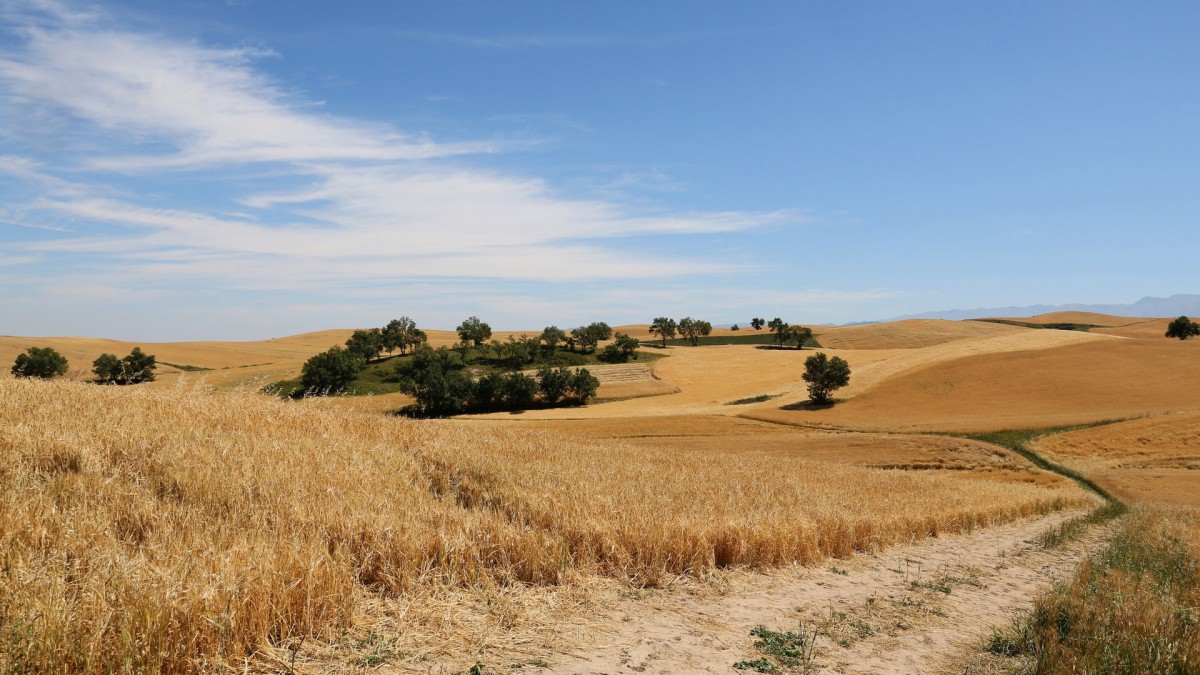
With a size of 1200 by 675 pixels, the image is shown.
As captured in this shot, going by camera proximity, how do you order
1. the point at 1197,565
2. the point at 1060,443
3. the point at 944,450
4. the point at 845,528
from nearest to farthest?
1. the point at 1197,565
2. the point at 845,528
3. the point at 944,450
4. the point at 1060,443

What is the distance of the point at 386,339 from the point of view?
384ft

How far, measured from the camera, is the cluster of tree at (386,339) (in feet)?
358

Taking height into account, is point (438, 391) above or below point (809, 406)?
above

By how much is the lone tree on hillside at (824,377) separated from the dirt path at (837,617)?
62662 millimetres

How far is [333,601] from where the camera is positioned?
5578 mm

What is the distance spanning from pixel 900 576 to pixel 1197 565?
14.8 feet

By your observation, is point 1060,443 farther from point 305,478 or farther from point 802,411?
point 305,478

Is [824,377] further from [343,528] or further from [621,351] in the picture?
[343,528]

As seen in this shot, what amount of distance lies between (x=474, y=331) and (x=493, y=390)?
44.9 meters

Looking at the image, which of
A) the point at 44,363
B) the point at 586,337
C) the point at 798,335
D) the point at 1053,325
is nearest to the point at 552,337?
the point at 586,337

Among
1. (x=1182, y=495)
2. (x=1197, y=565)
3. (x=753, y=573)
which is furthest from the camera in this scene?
(x=1182, y=495)

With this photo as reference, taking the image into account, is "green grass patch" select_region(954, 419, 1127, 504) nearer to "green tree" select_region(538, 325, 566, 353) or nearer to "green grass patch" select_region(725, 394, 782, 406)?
"green grass patch" select_region(725, 394, 782, 406)

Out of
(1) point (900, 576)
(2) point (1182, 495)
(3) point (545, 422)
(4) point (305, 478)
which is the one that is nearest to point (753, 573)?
(1) point (900, 576)

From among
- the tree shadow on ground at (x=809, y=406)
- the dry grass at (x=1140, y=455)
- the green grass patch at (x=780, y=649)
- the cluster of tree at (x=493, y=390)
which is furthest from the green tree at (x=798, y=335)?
the green grass patch at (x=780, y=649)
